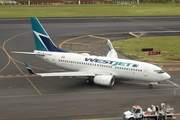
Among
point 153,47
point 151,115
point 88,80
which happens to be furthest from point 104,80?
point 153,47

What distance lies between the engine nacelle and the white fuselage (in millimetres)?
1767

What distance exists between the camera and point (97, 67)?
71.6 meters

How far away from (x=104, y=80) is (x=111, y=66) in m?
3.24

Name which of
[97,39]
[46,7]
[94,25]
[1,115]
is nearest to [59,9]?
[46,7]

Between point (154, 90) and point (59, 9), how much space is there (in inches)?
4006

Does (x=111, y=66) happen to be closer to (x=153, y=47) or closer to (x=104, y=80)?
(x=104, y=80)

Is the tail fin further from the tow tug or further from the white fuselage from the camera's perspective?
the tow tug

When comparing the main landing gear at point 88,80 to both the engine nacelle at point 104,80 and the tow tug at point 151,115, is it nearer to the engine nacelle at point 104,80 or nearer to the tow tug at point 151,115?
the engine nacelle at point 104,80

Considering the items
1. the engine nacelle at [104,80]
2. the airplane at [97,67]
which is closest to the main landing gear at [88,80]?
the airplane at [97,67]

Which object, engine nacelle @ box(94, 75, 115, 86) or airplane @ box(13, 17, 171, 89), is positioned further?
engine nacelle @ box(94, 75, 115, 86)

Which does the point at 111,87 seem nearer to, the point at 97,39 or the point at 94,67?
the point at 94,67

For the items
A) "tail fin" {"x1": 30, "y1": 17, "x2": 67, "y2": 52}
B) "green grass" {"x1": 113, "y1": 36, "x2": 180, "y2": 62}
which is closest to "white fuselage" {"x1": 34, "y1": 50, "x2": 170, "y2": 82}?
"tail fin" {"x1": 30, "y1": 17, "x2": 67, "y2": 52}

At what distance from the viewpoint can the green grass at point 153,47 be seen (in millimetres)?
92312

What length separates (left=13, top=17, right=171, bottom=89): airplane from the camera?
68188 millimetres
